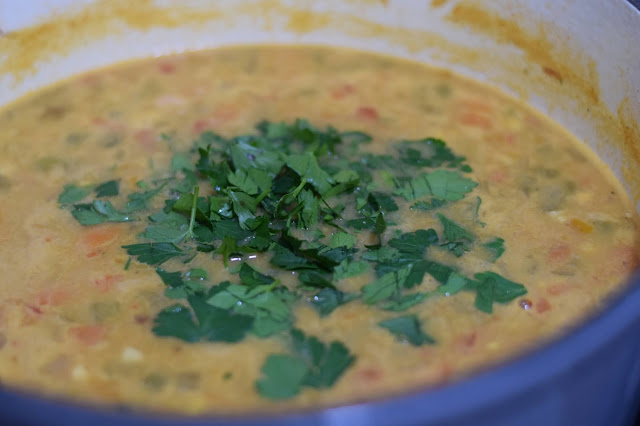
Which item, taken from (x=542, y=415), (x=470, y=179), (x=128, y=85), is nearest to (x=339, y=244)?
(x=470, y=179)

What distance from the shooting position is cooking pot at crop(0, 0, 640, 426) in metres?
1.92

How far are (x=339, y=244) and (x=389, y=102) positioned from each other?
82cm

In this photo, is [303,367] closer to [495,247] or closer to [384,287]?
[384,287]

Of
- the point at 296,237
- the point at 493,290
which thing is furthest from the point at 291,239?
the point at 493,290

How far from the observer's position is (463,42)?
253cm

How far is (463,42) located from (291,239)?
1244 mm

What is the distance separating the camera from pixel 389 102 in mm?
2385

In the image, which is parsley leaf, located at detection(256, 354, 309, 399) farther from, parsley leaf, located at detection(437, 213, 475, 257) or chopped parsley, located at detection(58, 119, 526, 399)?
parsley leaf, located at detection(437, 213, 475, 257)

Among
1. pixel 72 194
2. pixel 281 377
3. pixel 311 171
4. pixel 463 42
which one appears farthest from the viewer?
pixel 463 42

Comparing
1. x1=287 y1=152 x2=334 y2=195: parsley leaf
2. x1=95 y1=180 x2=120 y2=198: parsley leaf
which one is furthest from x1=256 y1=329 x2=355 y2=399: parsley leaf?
x1=95 y1=180 x2=120 y2=198: parsley leaf

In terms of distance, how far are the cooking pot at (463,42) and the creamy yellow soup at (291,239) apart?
0.09 metres

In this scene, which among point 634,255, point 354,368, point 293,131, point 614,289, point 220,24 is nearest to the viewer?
point 354,368

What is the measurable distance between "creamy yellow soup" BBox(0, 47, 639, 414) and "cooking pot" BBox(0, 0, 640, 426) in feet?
0.28

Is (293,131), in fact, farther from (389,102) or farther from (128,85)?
(128,85)
